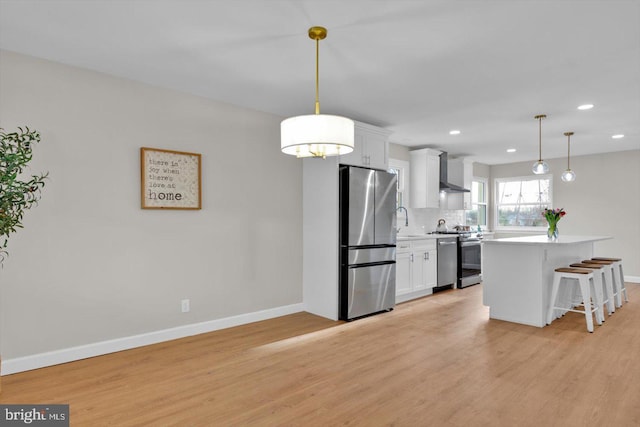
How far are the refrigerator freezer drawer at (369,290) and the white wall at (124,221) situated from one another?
2.82 ft

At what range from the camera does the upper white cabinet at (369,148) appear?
4613 mm

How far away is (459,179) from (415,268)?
2.43m

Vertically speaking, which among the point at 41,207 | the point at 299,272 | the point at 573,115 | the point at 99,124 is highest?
the point at 573,115

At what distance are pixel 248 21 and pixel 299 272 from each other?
10.2 ft

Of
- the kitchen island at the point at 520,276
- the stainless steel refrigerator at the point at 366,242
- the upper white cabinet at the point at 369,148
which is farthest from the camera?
the upper white cabinet at the point at 369,148

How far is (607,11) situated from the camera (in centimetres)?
230

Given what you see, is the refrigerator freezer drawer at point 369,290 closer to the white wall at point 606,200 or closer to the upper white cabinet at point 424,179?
the upper white cabinet at point 424,179

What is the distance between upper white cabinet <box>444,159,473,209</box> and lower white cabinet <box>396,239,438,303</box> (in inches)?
58.9

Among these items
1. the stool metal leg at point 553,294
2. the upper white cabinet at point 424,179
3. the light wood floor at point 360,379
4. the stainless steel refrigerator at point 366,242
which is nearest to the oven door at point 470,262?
the upper white cabinet at point 424,179

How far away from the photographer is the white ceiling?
2.31 meters

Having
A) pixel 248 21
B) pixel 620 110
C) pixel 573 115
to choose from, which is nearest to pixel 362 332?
pixel 248 21

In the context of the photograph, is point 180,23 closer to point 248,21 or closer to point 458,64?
point 248,21

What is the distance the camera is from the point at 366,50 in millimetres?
2852

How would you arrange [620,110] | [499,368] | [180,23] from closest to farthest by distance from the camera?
[180,23], [499,368], [620,110]
